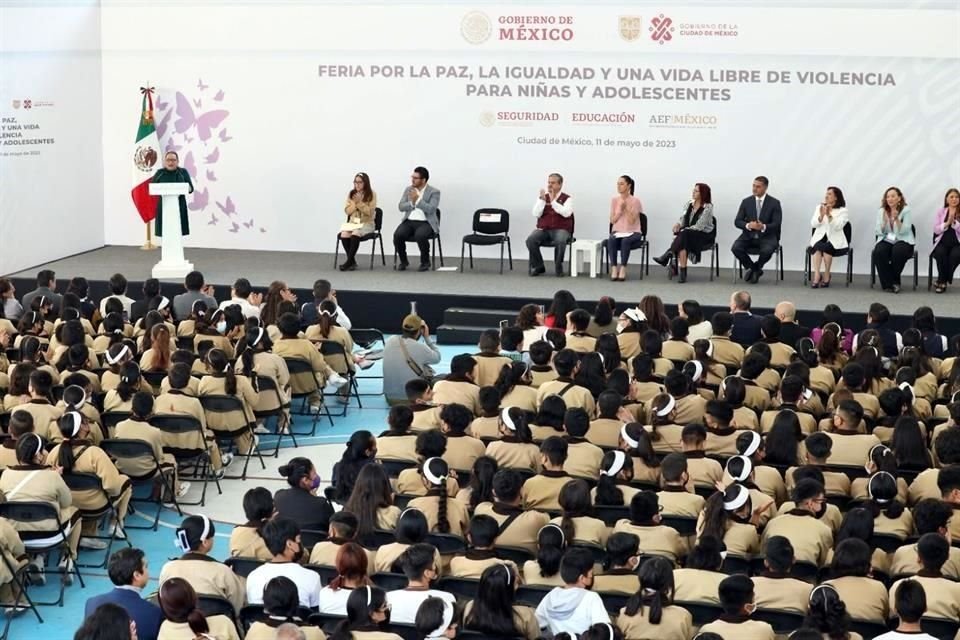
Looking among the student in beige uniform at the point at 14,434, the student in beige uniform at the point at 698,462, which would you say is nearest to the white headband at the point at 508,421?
the student in beige uniform at the point at 698,462

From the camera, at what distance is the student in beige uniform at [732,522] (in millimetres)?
6113

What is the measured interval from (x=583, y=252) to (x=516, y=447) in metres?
7.49

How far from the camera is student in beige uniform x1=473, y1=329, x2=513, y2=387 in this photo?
9.06 m

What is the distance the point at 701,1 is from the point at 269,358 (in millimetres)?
7411

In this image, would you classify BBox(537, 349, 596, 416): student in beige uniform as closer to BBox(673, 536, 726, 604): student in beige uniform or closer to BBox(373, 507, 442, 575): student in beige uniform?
BBox(373, 507, 442, 575): student in beige uniform

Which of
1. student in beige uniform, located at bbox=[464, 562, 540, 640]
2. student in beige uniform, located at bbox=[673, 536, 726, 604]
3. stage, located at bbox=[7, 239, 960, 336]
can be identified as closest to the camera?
student in beige uniform, located at bbox=[464, 562, 540, 640]

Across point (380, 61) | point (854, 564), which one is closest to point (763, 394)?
point (854, 564)

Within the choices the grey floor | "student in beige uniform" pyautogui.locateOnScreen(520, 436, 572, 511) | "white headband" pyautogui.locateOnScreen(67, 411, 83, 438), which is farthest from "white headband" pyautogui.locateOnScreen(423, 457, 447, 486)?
the grey floor

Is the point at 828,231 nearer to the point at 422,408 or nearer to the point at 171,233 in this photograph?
the point at 171,233

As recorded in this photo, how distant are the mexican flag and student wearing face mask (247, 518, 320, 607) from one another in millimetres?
10709

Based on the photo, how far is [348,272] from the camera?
1466cm

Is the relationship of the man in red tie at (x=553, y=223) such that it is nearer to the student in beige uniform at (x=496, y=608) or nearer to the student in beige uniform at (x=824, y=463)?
the student in beige uniform at (x=824, y=463)

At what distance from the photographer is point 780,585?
18.1 feet

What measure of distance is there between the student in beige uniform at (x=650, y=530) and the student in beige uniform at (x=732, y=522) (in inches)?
5.8
